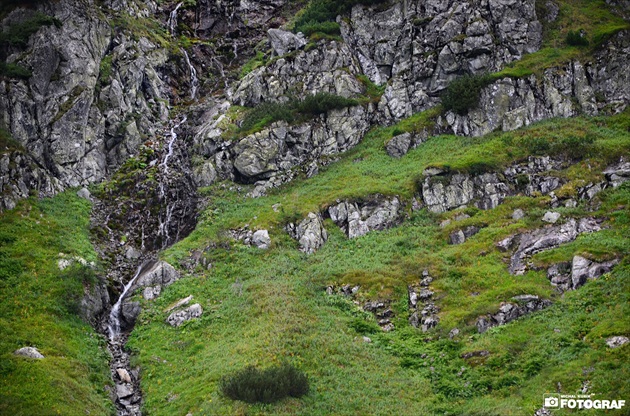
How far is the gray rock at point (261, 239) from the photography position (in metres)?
44.2

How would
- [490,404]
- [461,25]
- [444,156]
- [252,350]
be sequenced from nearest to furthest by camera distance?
1. [490,404]
2. [252,350]
3. [444,156]
4. [461,25]

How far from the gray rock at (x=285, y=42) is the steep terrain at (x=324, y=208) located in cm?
31

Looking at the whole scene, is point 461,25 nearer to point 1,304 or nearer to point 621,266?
point 621,266

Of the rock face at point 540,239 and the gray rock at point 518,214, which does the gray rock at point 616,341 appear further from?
the gray rock at point 518,214

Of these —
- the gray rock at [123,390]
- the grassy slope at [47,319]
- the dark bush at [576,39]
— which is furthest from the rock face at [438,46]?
the gray rock at [123,390]

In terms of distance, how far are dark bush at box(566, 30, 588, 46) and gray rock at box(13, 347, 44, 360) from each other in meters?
60.9

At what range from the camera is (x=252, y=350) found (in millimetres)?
30328

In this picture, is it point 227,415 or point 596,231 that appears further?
point 596,231

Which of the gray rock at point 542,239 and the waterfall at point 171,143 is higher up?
the waterfall at point 171,143

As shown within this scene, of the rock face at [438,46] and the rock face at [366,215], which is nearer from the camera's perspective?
the rock face at [366,215]

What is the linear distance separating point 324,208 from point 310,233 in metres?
3.32

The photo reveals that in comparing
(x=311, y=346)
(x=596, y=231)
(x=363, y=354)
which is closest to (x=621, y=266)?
(x=596, y=231)

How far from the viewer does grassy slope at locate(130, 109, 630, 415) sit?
1016 inches

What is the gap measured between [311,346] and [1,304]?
20.4 metres
